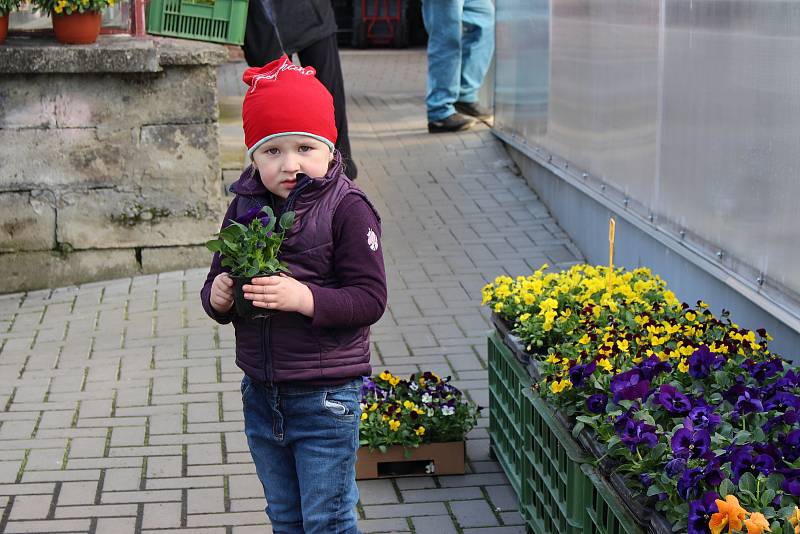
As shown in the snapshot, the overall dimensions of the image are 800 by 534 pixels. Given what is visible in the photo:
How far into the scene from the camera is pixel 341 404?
2965 millimetres

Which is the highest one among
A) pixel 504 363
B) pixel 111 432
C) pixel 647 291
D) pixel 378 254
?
pixel 378 254

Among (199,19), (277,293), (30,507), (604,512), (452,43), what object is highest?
(199,19)

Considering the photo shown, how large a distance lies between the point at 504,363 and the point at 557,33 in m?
3.62

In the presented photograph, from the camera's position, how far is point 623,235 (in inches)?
238

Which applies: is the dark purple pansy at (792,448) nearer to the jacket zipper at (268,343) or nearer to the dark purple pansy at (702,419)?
the dark purple pansy at (702,419)

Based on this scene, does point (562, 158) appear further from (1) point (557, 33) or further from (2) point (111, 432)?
(2) point (111, 432)

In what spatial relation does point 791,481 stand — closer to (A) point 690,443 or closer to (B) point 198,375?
(A) point 690,443

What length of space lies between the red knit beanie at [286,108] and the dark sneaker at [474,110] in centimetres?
715

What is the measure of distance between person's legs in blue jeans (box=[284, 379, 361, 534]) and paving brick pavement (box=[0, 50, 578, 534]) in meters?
1.06

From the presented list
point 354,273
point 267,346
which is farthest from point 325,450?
point 354,273

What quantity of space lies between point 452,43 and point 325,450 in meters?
6.87

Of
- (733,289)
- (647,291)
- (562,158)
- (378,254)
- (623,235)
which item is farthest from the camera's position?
(562,158)

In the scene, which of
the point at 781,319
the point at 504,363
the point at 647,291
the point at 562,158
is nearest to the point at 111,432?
the point at 504,363

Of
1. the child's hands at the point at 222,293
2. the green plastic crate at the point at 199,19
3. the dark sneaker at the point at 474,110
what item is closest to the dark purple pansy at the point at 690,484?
the child's hands at the point at 222,293
